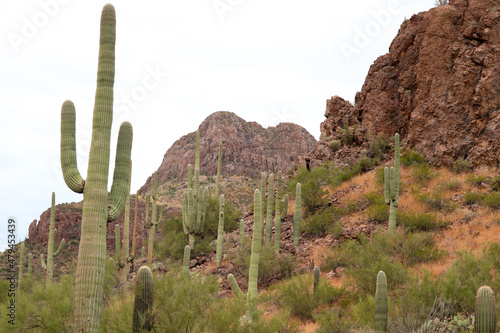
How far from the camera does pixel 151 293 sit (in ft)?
22.3

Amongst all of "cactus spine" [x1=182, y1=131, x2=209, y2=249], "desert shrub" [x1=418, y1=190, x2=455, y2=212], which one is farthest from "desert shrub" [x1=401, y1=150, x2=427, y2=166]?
"cactus spine" [x1=182, y1=131, x2=209, y2=249]

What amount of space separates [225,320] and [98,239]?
264 cm

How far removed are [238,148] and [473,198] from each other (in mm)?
60505

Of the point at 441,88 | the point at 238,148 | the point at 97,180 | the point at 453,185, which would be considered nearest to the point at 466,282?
the point at 97,180

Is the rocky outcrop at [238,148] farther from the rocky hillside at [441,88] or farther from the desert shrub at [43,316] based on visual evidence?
the desert shrub at [43,316]

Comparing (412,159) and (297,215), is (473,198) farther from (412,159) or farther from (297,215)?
(297,215)

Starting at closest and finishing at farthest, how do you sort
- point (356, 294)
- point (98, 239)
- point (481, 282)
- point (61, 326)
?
point (98, 239) < point (61, 326) < point (481, 282) < point (356, 294)

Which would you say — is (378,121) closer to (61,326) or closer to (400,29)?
(400,29)

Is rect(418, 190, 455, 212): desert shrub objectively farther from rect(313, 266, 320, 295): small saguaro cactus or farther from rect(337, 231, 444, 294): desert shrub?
rect(313, 266, 320, 295): small saguaro cactus

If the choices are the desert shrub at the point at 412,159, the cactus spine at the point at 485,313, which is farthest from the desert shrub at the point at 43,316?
the desert shrub at the point at 412,159

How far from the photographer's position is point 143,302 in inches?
263

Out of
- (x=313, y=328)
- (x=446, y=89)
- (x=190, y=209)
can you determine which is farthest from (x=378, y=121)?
(x=313, y=328)

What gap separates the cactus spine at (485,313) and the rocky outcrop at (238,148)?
63637 millimetres

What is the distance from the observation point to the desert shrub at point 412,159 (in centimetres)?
2077
